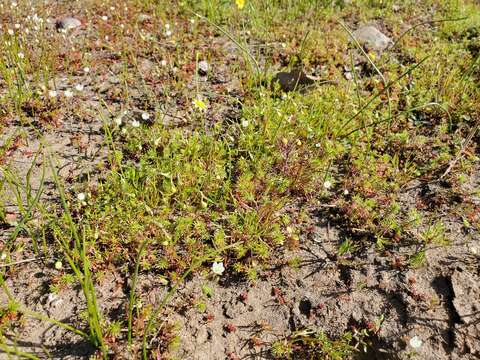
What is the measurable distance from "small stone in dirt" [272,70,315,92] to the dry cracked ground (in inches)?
1.2

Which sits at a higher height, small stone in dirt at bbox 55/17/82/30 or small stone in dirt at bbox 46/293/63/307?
small stone in dirt at bbox 55/17/82/30

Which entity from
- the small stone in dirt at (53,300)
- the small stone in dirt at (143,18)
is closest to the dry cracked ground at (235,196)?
the small stone in dirt at (53,300)

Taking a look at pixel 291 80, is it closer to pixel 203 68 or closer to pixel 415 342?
pixel 203 68

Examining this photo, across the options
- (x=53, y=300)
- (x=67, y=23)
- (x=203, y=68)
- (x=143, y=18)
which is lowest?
(x=53, y=300)

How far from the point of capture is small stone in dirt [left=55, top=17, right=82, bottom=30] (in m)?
6.10

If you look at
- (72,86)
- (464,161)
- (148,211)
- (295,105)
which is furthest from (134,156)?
(464,161)

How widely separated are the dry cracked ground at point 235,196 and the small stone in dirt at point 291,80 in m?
0.03

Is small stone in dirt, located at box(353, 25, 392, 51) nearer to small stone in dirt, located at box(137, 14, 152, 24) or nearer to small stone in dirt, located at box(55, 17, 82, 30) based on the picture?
small stone in dirt, located at box(137, 14, 152, 24)

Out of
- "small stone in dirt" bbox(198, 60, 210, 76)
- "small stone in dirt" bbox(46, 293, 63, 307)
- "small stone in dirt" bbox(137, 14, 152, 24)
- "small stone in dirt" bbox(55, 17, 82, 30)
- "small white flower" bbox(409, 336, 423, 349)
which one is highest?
"small stone in dirt" bbox(137, 14, 152, 24)

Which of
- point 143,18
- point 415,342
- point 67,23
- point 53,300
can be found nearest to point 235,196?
point 53,300

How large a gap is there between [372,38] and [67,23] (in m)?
4.89

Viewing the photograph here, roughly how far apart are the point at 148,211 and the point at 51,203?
947mm

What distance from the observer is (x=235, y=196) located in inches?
154

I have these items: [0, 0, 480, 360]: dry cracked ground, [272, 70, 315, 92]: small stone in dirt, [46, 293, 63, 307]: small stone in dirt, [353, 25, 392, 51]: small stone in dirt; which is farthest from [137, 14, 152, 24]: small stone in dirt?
[46, 293, 63, 307]: small stone in dirt
